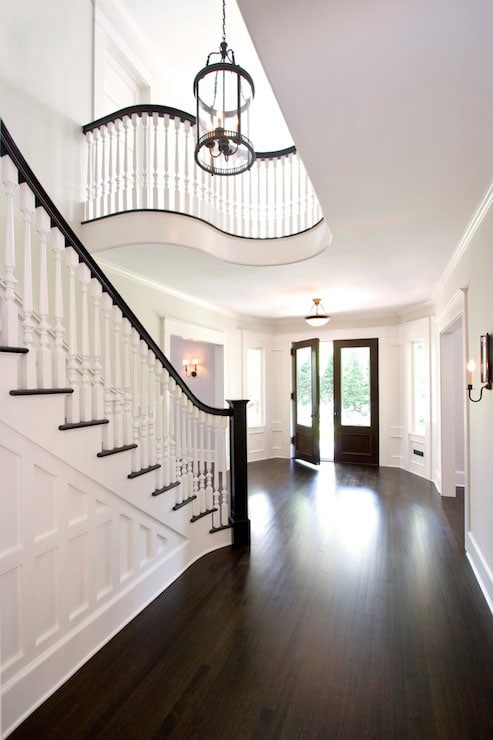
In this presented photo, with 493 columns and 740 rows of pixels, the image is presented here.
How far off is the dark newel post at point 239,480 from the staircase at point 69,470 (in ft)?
1.85

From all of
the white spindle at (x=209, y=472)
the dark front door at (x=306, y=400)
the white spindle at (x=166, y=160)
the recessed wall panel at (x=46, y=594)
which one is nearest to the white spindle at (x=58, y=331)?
the recessed wall panel at (x=46, y=594)

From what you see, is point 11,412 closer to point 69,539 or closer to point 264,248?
point 69,539

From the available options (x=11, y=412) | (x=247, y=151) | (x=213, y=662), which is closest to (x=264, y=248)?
(x=247, y=151)

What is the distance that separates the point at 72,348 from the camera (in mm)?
1955

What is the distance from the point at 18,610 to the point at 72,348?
1211mm

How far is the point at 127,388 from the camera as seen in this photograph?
7.94ft

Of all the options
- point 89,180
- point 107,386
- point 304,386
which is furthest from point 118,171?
point 304,386

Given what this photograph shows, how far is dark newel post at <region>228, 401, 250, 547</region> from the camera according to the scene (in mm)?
3381

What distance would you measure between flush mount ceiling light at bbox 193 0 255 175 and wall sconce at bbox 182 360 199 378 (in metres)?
5.15

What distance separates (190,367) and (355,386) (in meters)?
3.18

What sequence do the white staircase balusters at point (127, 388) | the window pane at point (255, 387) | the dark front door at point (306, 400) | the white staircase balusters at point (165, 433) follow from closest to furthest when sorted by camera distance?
the white staircase balusters at point (127, 388)
the white staircase balusters at point (165, 433)
the dark front door at point (306, 400)
the window pane at point (255, 387)

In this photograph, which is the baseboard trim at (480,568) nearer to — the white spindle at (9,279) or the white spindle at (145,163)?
the white spindle at (9,279)

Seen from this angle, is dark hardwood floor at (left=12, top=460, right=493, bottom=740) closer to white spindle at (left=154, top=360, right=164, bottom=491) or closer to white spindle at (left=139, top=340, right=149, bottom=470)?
white spindle at (left=154, top=360, right=164, bottom=491)

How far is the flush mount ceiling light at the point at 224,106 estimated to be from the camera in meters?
2.23
